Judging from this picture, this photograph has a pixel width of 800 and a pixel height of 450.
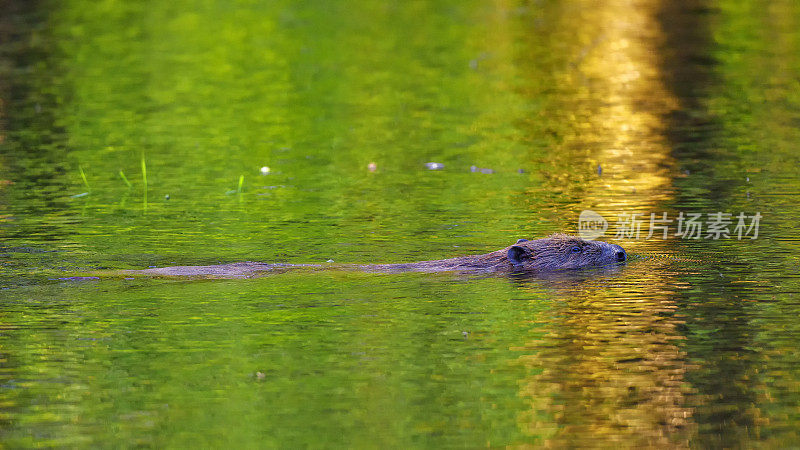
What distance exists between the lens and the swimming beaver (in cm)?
1071

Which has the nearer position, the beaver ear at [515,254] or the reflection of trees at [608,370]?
the reflection of trees at [608,370]

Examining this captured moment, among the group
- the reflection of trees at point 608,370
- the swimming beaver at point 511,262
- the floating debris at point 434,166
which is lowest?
the reflection of trees at point 608,370

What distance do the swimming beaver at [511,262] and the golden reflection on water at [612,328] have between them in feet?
1.15

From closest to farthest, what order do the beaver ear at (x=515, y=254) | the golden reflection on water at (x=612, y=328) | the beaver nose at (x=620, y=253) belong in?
the golden reflection on water at (x=612, y=328) < the beaver ear at (x=515, y=254) < the beaver nose at (x=620, y=253)

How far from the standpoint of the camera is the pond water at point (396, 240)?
7.34 meters

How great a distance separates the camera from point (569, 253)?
10961 millimetres

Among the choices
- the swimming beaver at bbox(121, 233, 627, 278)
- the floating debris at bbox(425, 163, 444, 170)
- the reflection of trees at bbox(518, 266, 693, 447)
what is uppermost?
the floating debris at bbox(425, 163, 444, 170)

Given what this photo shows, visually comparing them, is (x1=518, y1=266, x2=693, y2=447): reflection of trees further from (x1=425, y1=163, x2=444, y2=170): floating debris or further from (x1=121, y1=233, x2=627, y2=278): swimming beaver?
(x1=425, y1=163, x2=444, y2=170): floating debris

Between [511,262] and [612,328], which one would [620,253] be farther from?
[612,328]

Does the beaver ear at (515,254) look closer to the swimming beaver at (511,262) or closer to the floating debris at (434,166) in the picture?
the swimming beaver at (511,262)

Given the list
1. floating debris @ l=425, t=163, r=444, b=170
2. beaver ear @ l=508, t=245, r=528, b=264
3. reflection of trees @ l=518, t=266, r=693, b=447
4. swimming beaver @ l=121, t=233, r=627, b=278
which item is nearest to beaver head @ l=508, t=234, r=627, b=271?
swimming beaver @ l=121, t=233, r=627, b=278

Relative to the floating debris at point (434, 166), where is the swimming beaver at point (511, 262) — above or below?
below

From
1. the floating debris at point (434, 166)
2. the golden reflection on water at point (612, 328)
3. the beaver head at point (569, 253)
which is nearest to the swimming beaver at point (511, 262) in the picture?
the beaver head at point (569, 253)

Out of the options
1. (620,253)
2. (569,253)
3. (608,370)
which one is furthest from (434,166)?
(608,370)
